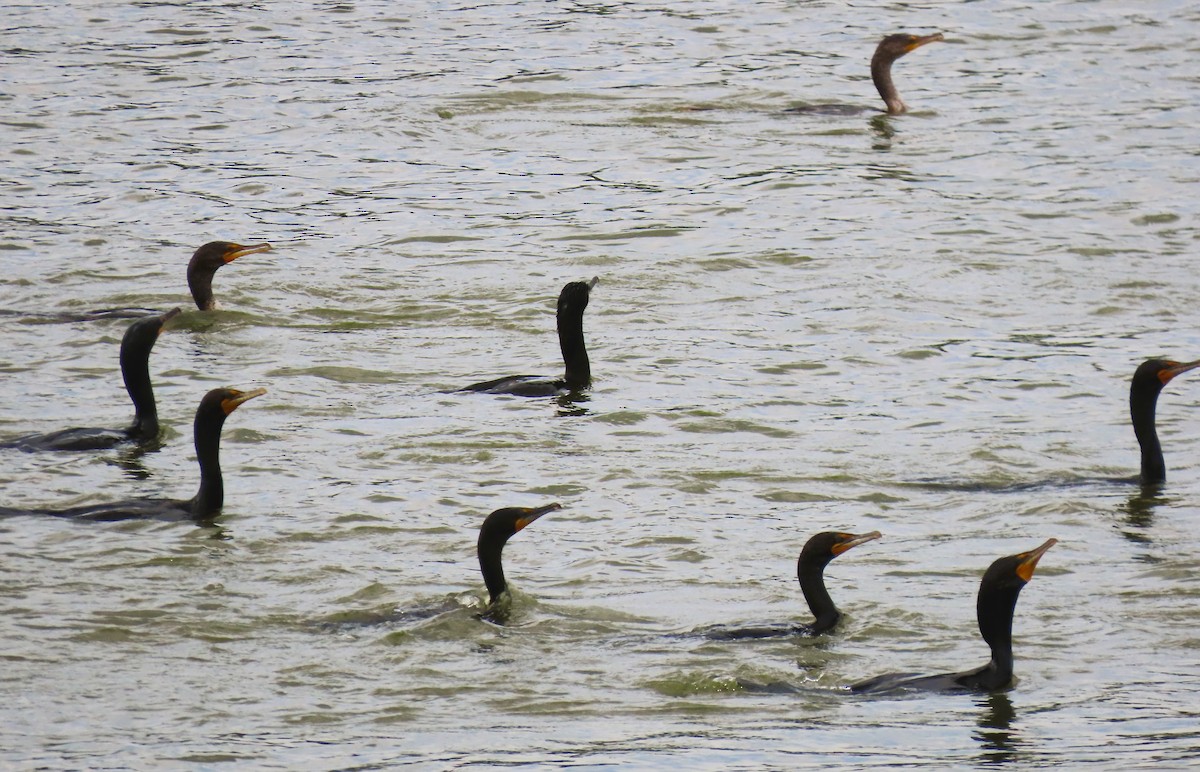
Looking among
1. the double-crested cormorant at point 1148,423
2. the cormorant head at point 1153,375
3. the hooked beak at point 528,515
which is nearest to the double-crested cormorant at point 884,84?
the cormorant head at point 1153,375

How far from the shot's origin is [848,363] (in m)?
14.3

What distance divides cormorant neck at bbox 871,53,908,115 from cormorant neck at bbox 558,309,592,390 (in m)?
9.63

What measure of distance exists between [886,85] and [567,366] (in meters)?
9.83

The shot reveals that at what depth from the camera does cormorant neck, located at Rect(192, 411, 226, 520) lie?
11.1 m

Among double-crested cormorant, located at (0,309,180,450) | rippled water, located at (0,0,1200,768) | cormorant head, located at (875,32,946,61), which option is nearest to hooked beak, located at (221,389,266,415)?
rippled water, located at (0,0,1200,768)

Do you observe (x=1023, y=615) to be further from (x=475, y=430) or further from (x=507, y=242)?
(x=507, y=242)

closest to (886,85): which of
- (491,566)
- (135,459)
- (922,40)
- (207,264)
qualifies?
(922,40)

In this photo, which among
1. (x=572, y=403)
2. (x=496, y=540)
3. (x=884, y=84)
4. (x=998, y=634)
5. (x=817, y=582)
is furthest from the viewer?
(x=884, y=84)

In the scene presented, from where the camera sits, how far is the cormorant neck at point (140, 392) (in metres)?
12.4

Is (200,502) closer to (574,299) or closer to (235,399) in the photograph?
(235,399)

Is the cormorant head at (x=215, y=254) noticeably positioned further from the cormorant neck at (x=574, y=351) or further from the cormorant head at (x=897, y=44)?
the cormorant head at (x=897, y=44)

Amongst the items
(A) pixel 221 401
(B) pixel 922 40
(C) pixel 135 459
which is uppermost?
(B) pixel 922 40

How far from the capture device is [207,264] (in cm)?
1545

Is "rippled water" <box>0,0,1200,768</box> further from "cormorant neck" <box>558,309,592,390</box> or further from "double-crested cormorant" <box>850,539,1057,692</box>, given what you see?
"cormorant neck" <box>558,309,592,390</box>
